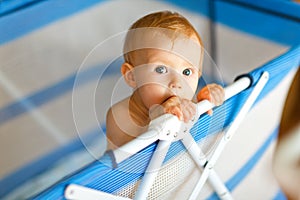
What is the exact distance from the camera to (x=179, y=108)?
2.36 ft

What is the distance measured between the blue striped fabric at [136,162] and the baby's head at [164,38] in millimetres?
105

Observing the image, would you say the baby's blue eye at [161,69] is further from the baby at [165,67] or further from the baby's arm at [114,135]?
the baby's arm at [114,135]

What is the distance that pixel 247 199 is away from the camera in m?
1.13

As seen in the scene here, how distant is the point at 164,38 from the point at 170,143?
171 millimetres

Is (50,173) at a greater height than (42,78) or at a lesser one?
lesser

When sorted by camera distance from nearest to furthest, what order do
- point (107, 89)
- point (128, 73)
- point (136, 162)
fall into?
point (136, 162)
point (128, 73)
point (107, 89)

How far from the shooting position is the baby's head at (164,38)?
2.48 ft

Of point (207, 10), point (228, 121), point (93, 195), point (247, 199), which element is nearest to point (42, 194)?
point (93, 195)

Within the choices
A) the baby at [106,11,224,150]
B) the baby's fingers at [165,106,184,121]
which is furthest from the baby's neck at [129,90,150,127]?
the baby's fingers at [165,106,184,121]

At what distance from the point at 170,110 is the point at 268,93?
0.34 m

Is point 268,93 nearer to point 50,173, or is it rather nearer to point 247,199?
point 247,199

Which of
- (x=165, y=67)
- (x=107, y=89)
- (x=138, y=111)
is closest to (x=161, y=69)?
(x=165, y=67)

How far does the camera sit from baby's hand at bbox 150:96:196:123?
0.71m

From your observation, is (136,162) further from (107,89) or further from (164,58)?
(107,89)
